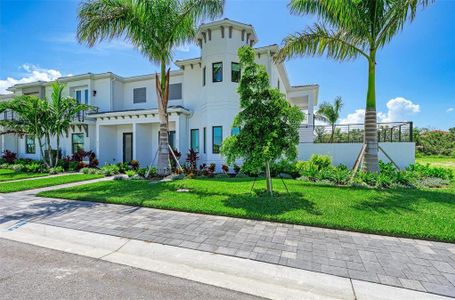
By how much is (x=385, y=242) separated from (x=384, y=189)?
4662 millimetres

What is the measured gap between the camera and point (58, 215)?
5.91m

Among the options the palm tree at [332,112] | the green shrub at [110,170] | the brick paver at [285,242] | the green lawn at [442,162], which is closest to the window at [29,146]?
the green shrub at [110,170]

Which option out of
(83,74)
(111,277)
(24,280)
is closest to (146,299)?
(111,277)

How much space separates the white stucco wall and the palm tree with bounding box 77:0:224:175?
871 cm

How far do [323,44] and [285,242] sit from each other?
8.46 meters

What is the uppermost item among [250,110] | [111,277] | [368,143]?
[250,110]

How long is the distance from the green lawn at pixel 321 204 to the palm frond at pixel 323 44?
5692mm

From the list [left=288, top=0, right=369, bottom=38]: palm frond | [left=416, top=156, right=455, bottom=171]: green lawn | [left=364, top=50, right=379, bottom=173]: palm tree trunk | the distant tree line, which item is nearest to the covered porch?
[left=288, top=0, right=369, bottom=38]: palm frond

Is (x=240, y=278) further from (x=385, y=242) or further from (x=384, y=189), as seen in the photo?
(x=384, y=189)

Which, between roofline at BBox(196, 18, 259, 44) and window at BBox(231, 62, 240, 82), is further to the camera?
window at BBox(231, 62, 240, 82)

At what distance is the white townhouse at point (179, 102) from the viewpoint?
13.5m

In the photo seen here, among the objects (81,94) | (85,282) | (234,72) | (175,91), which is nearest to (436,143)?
(234,72)

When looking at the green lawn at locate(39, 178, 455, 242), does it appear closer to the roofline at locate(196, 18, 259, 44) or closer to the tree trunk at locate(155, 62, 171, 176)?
the tree trunk at locate(155, 62, 171, 176)

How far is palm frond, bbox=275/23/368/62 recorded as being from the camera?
363 inches
